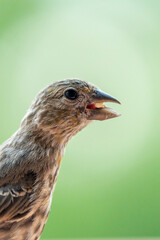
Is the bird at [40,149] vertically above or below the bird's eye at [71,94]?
below

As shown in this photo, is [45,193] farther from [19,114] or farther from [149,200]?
[149,200]

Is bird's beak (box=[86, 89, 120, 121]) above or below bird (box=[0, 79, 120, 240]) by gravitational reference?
above

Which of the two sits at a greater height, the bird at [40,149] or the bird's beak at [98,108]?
the bird's beak at [98,108]

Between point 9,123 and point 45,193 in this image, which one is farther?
point 9,123

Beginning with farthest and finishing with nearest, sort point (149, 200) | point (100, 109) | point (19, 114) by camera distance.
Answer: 1. point (149, 200)
2. point (19, 114)
3. point (100, 109)

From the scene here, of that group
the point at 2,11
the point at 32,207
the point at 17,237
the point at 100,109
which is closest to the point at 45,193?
the point at 32,207

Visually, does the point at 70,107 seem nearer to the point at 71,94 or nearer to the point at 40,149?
the point at 71,94
